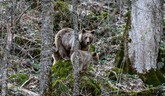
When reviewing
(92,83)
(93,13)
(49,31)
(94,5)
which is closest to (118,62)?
(92,83)

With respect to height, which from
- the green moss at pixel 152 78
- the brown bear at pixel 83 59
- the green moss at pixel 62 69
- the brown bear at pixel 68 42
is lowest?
the green moss at pixel 152 78

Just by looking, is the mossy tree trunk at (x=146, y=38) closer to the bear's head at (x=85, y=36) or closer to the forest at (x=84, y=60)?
the forest at (x=84, y=60)

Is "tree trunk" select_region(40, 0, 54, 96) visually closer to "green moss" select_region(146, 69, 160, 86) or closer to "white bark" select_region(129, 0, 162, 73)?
"white bark" select_region(129, 0, 162, 73)

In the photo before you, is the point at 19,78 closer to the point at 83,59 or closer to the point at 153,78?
the point at 83,59

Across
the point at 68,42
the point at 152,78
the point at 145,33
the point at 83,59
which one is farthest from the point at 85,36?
the point at 152,78

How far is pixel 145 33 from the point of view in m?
9.84

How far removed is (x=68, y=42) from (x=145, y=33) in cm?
230

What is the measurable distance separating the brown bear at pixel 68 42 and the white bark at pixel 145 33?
1212 mm

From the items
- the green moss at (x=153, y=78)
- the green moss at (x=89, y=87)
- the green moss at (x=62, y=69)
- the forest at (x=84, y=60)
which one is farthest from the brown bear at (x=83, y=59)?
the green moss at (x=153, y=78)

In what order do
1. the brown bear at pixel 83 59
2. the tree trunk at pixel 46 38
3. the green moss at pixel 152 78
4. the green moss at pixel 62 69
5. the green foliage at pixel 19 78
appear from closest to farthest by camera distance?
the tree trunk at pixel 46 38
the green foliage at pixel 19 78
the brown bear at pixel 83 59
the green moss at pixel 62 69
the green moss at pixel 152 78

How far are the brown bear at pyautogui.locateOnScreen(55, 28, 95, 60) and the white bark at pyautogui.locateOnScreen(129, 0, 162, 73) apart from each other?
1212 mm

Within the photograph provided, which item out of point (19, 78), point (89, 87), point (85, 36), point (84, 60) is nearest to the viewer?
point (89, 87)

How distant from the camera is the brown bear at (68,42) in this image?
34.1ft

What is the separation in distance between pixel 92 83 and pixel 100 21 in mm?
6837
